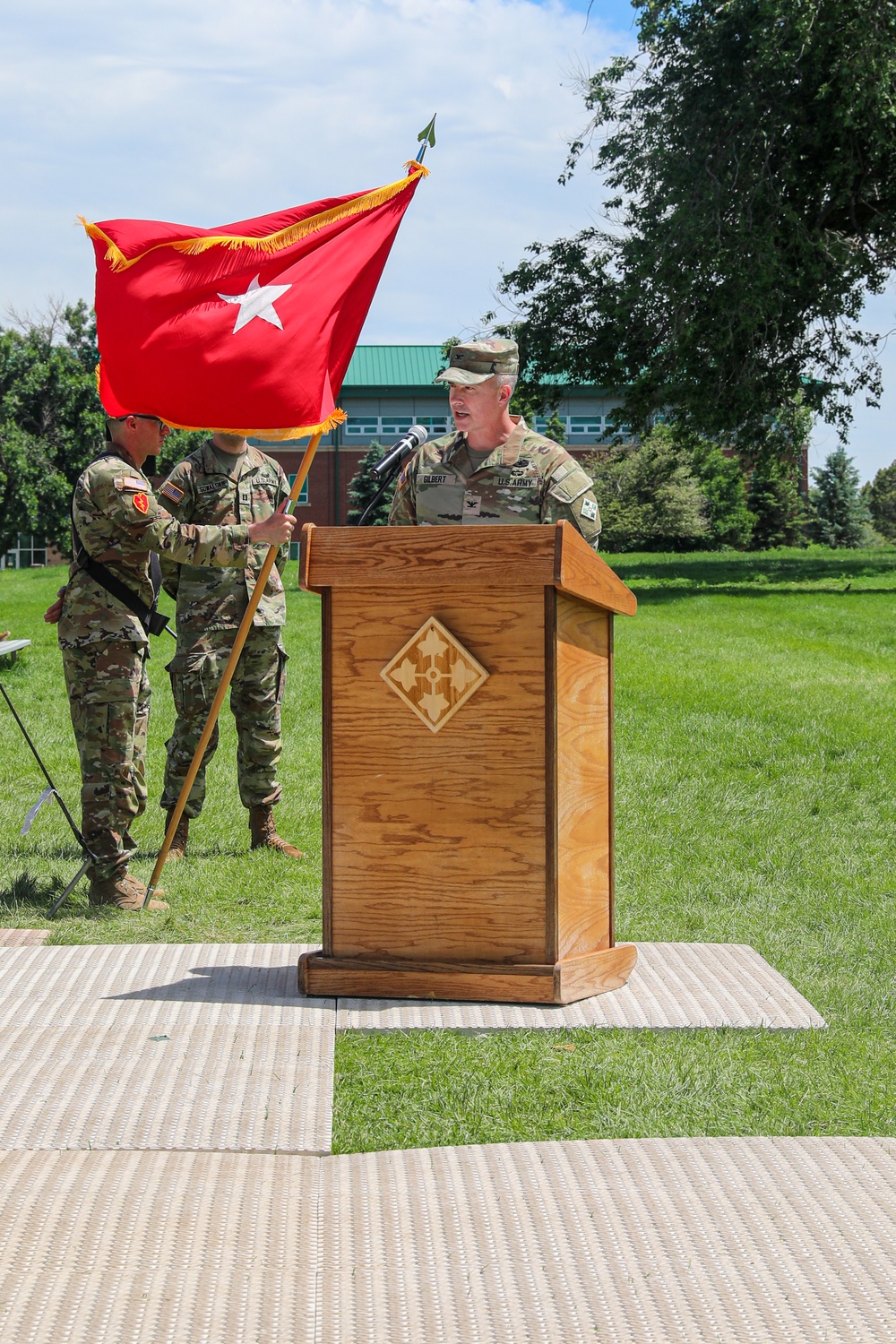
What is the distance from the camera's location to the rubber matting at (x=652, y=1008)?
3986mm

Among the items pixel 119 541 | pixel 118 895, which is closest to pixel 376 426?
pixel 119 541

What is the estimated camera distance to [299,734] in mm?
11117

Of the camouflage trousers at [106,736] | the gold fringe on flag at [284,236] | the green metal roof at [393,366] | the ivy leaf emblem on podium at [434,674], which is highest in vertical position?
the green metal roof at [393,366]

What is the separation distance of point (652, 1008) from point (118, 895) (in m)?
2.78

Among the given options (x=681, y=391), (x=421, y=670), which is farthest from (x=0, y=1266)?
(x=681, y=391)

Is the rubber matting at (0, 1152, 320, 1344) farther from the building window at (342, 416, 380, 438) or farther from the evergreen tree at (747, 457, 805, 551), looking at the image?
the building window at (342, 416, 380, 438)

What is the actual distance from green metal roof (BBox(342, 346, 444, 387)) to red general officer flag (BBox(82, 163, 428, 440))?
63482 mm

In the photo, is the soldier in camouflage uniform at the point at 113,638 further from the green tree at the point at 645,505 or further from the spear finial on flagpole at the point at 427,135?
the green tree at the point at 645,505

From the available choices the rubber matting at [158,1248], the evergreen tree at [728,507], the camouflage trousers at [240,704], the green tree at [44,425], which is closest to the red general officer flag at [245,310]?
the camouflage trousers at [240,704]

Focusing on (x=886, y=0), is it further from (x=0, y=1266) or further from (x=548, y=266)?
(x=0, y=1266)

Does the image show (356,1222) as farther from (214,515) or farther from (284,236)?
(214,515)

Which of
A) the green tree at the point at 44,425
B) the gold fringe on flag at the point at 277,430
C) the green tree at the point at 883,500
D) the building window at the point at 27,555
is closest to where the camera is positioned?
the gold fringe on flag at the point at 277,430

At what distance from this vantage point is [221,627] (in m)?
6.96

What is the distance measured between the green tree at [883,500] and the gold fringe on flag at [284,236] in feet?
250
